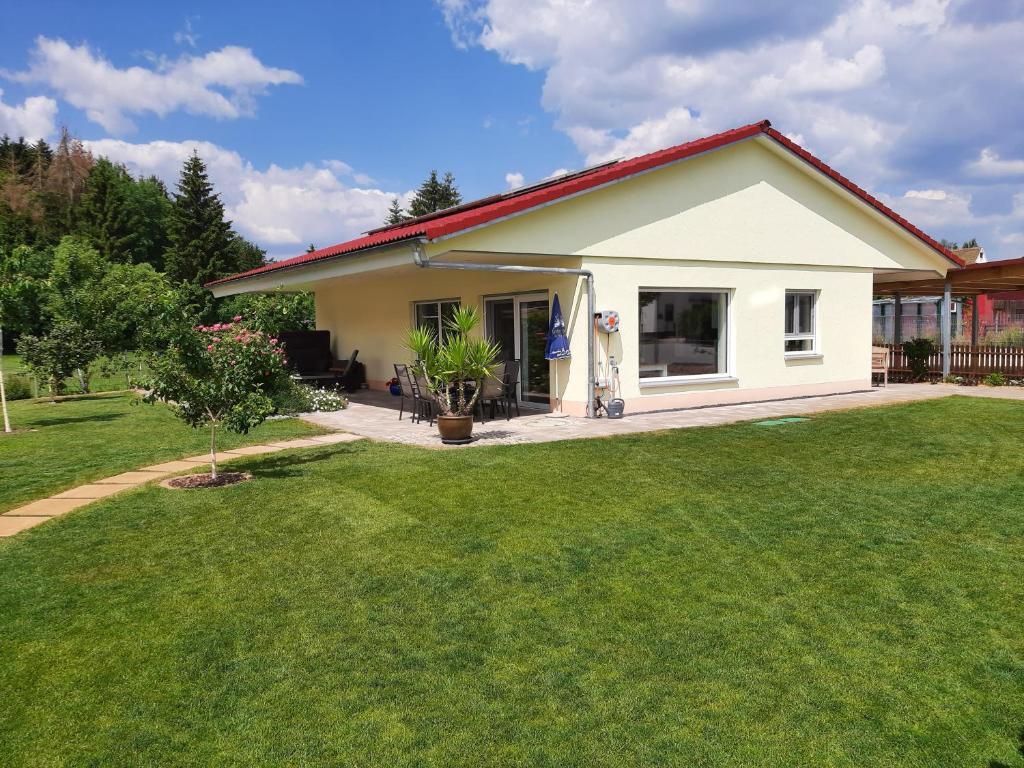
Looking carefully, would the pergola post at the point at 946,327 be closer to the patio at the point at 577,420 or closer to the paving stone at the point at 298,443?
the patio at the point at 577,420

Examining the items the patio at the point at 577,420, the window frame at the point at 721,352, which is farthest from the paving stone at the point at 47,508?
the window frame at the point at 721,352

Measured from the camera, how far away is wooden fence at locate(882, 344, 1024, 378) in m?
16.6

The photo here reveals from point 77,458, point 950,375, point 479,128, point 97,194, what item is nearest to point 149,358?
point 77,458

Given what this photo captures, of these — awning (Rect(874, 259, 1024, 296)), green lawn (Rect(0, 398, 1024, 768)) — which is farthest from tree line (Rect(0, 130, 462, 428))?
awning (Rect(874, 259, 1024, 296))

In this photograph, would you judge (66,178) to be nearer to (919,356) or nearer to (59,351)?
(59,351)

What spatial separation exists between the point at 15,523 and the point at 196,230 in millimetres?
42231

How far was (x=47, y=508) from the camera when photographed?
20.9 feet

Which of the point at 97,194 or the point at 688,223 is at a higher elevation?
the point at 97,194

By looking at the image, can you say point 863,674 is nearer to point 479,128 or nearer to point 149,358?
point 149,358

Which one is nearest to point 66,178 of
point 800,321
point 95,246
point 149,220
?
point 149,220

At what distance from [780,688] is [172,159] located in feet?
165

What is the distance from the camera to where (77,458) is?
28.8ft

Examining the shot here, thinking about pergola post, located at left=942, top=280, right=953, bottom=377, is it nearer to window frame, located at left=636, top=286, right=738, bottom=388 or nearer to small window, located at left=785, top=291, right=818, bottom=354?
small window, located at left=785, top=291, right=818, bottom=354

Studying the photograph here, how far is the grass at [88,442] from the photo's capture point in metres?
7.61
